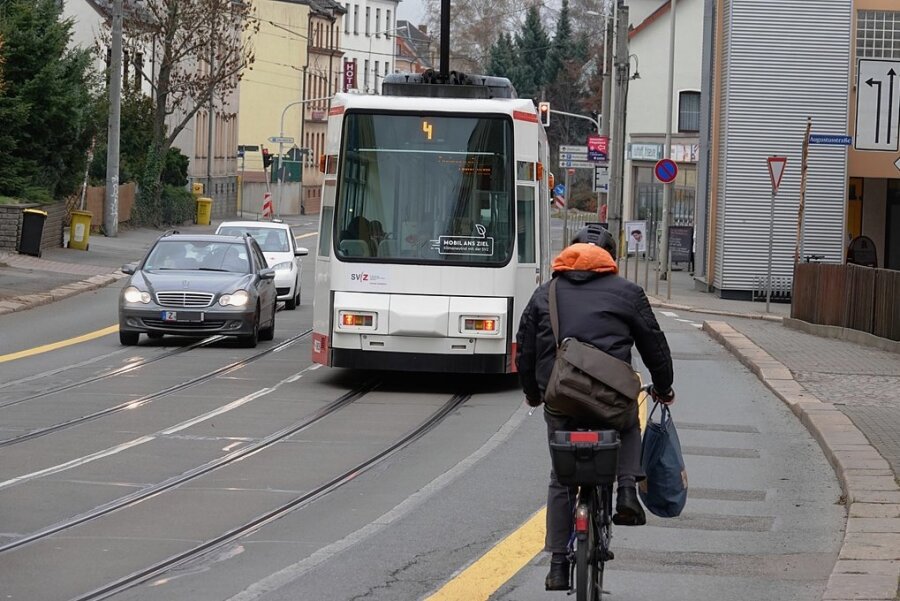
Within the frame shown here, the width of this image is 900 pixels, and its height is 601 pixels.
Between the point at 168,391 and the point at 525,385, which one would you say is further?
the point at 168,391

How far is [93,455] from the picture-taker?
1166 centimetres

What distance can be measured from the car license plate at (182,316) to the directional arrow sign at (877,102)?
985 centimetres

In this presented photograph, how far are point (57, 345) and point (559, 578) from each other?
15.2 meters

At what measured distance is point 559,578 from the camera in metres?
6.70

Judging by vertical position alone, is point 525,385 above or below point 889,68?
below

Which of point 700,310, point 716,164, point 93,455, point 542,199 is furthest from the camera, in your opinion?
point 716,164

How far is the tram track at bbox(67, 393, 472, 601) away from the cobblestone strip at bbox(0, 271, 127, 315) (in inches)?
553

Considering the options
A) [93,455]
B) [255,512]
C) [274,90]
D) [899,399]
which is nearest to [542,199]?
[899,399]

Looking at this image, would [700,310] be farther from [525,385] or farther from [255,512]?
[525,385]

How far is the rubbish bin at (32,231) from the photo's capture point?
3716cm

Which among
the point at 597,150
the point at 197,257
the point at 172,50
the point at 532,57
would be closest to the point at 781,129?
the point at 597,150

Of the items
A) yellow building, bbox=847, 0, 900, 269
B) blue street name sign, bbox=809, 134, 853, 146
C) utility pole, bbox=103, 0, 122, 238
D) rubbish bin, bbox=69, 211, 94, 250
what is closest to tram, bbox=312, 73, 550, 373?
blue street name sign, bbox=809, 134, 853, 146

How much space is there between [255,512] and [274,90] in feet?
309


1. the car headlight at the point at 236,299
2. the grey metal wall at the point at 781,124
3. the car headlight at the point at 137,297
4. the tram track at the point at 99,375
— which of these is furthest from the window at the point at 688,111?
the car headlight at the point at 137,297
